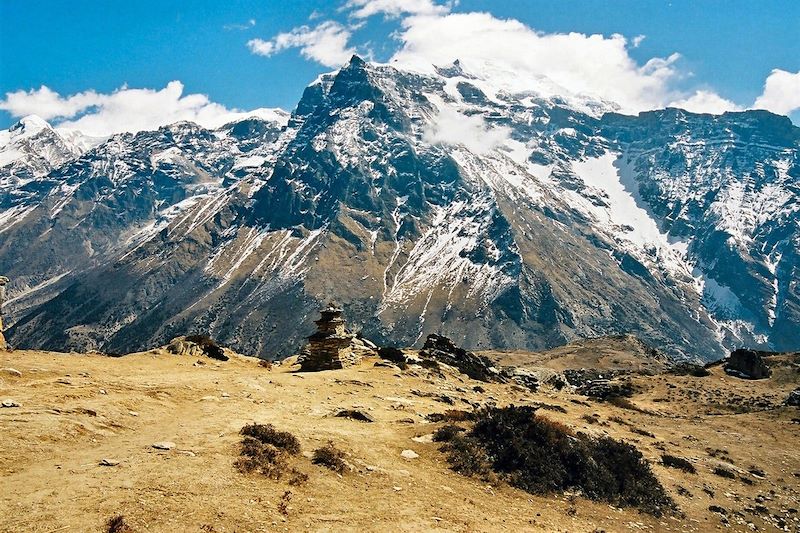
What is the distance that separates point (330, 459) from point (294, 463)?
4.40 feet

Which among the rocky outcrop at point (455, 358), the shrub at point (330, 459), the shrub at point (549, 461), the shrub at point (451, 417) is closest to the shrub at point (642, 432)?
the shrub at point (549, 461)

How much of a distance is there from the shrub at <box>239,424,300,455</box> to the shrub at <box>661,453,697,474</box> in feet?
63.6

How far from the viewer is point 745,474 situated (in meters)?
29.1

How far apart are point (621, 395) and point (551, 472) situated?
44.3 metres

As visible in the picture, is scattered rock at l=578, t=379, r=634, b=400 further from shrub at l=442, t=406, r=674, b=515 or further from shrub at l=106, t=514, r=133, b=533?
shrub at l=106, t=514, r=133, b=533

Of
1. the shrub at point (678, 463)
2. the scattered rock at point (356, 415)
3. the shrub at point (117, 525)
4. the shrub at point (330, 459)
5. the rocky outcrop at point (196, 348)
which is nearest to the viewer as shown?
the shrub at point (117, 525)

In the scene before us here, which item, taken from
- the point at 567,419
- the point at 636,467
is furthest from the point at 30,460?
the point at 567,419

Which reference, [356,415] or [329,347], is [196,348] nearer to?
[329,347]

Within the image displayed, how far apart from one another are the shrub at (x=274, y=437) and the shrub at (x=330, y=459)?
823 mm

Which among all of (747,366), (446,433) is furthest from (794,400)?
(446,433)

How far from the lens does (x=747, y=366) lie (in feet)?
244

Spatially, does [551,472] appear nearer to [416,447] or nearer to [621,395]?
[416,447]

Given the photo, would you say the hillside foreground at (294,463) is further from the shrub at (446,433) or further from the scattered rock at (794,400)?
the scattered rock at (794,400)

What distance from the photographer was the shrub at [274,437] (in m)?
21.1
